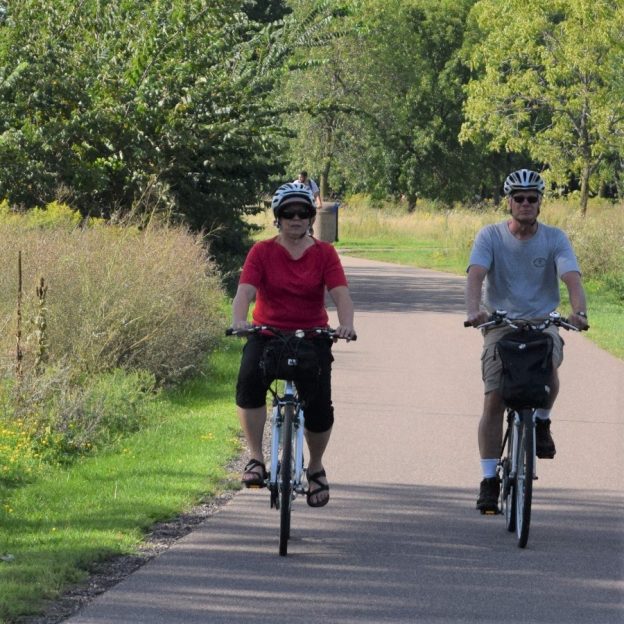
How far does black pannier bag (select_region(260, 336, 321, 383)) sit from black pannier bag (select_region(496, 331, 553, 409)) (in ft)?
3.18

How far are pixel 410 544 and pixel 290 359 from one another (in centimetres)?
109

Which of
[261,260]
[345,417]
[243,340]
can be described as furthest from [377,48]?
[261,260]

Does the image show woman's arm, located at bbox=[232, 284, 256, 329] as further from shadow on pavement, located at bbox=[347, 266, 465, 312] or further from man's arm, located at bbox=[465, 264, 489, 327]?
shadow on pavement, located at bbox=[347, 266, 465, 312]

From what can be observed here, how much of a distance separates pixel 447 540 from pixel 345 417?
444 centimetres

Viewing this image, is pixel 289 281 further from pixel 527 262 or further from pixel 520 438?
pixel 520 438

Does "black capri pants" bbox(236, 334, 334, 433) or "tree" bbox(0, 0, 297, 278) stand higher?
"tree" bbox(0, 0, 297, 278)

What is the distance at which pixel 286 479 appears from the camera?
24.8 feet

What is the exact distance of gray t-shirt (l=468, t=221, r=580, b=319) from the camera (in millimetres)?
8164

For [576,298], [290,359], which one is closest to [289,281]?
[290,359]

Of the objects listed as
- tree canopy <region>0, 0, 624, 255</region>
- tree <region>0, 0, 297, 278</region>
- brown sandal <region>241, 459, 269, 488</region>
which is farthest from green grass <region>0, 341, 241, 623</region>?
tree <region>0, 0, 297, 278</region>

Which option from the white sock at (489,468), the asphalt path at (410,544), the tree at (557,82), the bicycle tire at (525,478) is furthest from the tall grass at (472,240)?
the bicycle tire at (525,478)

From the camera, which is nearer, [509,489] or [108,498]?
[509,489]

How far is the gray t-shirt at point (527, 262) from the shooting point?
8.16 metres

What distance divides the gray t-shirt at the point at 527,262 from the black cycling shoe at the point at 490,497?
88 centimetres
